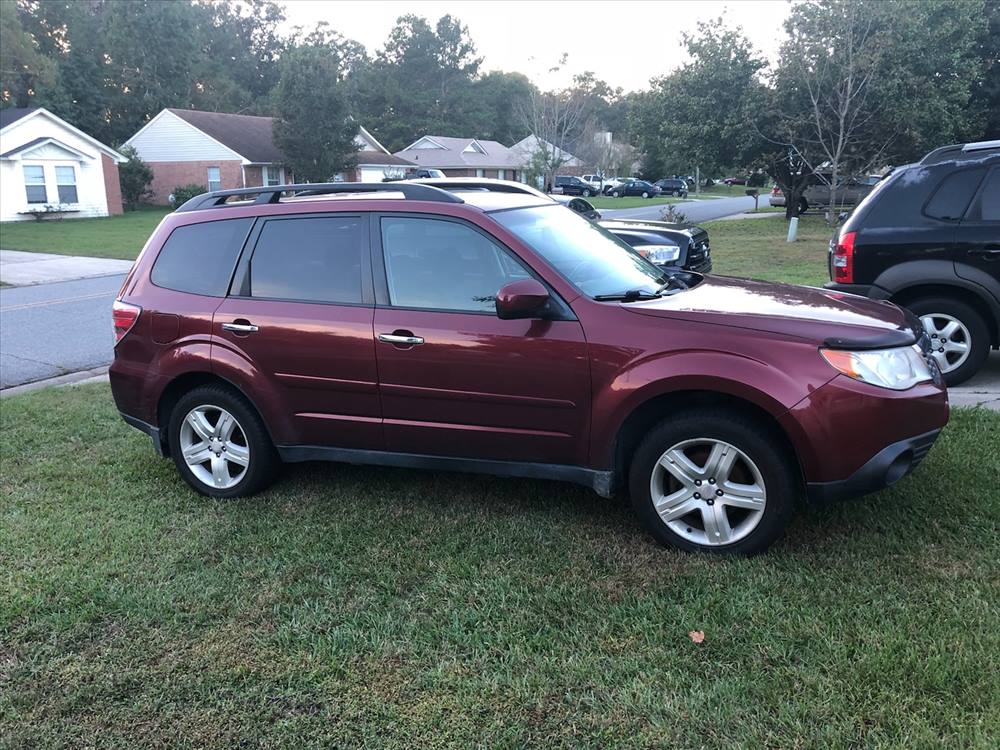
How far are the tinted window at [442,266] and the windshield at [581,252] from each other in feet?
0.60

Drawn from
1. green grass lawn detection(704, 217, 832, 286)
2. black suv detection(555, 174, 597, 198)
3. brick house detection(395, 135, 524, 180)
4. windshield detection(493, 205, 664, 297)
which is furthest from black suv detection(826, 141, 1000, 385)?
brick house detection(395, 135, 524, 180)

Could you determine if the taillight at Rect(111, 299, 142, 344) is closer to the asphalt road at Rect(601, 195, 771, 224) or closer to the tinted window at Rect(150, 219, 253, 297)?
the tinted window at Rect(150, 219, 253, 297)

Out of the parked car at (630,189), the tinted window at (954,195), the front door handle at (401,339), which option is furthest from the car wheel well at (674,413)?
the parked car at (630,189)

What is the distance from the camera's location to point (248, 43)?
80.1 m

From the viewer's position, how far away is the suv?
3.65 m

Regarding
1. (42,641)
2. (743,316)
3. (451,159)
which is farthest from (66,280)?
(451,159)

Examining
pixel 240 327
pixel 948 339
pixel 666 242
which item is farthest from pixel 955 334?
pixel 240 327

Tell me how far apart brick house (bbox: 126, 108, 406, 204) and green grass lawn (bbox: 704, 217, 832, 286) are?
24834 mm

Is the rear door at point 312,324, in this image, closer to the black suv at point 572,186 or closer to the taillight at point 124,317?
the taillight at point 124,317

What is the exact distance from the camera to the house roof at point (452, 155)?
60.1 meters

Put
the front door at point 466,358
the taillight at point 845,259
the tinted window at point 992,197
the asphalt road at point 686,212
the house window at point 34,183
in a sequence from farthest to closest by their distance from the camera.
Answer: the house window at point 34,183
the asphalt road at point 686,212
the taillight at point 845,259
the tinted window at point 992,197
the front door at point 466,358

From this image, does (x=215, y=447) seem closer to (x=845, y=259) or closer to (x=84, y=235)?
(x=845, y=259)

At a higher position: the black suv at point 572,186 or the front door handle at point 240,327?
the black suv at point 572,186

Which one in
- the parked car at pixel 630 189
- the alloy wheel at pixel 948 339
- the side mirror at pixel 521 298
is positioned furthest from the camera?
the parked car at pixel 630 189
